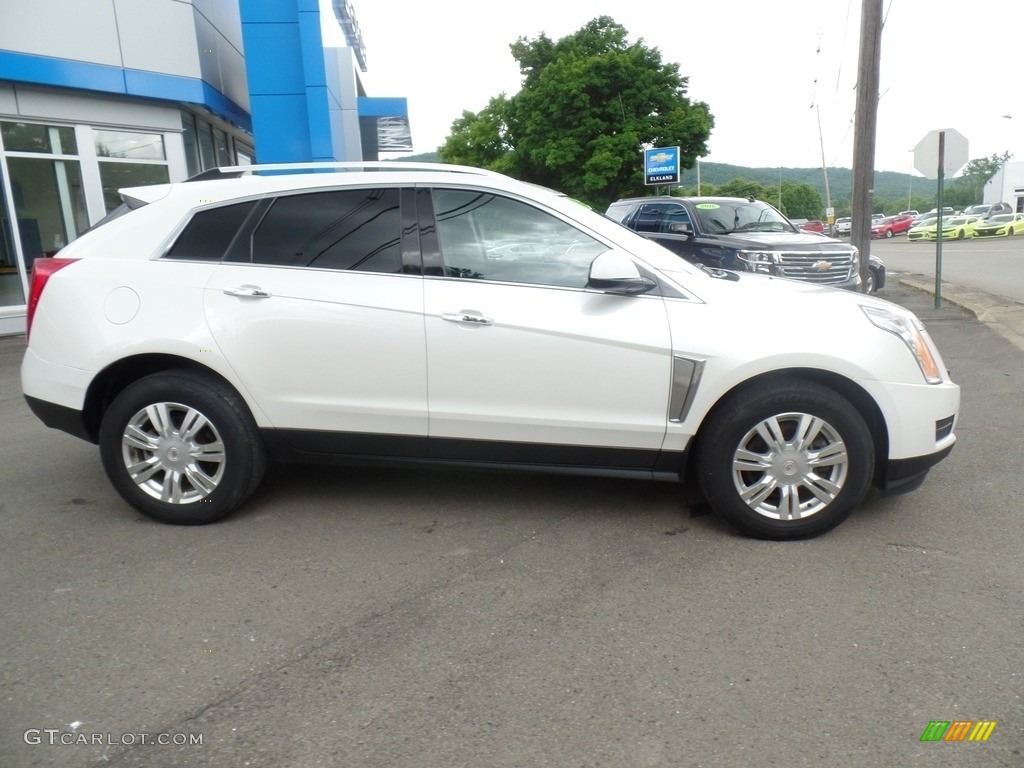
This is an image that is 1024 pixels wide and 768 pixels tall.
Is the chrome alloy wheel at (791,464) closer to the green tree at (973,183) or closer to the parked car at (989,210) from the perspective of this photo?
the parked car at (989,210)

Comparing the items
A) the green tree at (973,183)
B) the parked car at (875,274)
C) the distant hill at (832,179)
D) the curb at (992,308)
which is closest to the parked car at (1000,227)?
the curb at (992,308)

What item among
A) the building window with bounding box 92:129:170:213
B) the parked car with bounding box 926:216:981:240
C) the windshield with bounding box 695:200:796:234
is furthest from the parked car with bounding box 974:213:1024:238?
the building window with bounding box 92:129:170:213

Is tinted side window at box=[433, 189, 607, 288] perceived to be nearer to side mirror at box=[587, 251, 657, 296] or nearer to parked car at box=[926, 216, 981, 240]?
side mirror at box=[587, 251, 657, 296]

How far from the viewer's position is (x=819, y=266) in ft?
35.6

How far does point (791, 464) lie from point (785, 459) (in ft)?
0.12

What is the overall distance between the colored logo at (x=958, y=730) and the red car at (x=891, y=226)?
56.2m

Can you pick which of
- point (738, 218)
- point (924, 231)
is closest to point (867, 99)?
point (738, 218)

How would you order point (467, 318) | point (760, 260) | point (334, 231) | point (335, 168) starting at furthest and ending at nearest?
1. point (760, 260)
2. point (335, 168)
3. point (334, 231)
4. point (467, 318)

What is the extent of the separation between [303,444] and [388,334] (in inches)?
30.0

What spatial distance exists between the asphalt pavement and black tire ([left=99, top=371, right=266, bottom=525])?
7.3 inches

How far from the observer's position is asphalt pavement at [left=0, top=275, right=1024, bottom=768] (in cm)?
254

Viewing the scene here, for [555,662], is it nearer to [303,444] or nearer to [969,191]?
[303,444]

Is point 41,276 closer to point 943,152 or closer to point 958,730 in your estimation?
point 958,730

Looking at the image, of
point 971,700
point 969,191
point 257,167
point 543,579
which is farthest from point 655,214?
point 969,191
